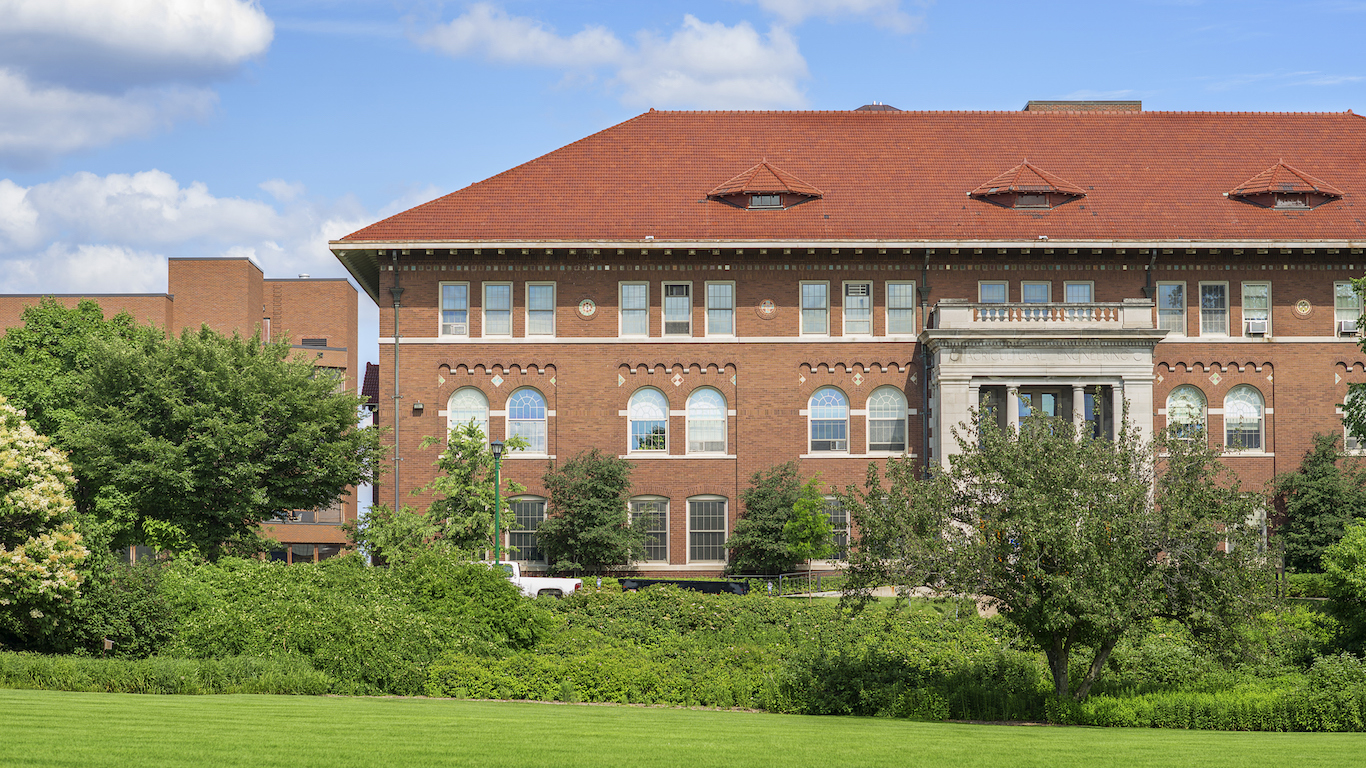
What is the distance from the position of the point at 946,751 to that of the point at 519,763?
4865 millimetres

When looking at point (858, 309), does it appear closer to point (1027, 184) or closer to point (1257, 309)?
point (1027, 184)

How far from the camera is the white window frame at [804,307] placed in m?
40.4

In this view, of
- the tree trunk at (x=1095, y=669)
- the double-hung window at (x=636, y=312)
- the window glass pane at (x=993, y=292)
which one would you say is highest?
the window glass pane at (x=993, y=292)

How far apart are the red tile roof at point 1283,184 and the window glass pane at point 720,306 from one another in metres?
17.0

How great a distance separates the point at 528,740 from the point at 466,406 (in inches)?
1077

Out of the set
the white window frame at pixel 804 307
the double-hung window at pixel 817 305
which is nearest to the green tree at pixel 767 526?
the white window frame at pixel 804 307

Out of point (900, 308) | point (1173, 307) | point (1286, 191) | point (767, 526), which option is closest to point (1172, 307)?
point (1173, 307)

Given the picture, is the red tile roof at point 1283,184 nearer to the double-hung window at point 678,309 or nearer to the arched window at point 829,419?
the arched window at point 829,419

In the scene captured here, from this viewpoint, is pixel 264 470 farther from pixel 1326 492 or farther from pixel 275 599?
pixel 1326 492

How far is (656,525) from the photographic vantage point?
131 feet

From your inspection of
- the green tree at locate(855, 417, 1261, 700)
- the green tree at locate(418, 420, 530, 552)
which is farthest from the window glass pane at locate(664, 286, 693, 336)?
the green tree at locate(855, 417, 1261, 700)

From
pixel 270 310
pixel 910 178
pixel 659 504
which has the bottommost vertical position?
pixel 659 504

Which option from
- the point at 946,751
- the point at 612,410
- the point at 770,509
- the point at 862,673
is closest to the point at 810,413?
the point at 770,509

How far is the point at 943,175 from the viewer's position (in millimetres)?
42594
